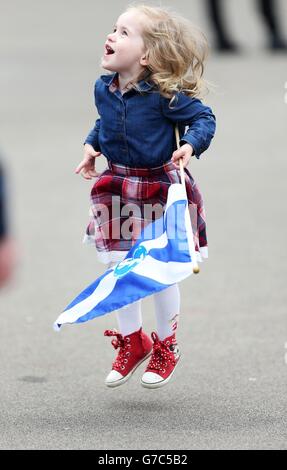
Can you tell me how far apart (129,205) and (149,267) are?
0.39 metres

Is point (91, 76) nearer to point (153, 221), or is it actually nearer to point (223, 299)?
point (223, 299)

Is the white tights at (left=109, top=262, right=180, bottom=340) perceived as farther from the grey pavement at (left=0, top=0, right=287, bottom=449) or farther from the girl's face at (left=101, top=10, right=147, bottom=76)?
the girl's face at (left=101, top=10, right=147, bottom=76)

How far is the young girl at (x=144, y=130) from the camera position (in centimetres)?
455

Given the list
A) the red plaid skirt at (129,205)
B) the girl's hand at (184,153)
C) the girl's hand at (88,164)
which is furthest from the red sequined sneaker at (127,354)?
the girl's hand at (184,153)

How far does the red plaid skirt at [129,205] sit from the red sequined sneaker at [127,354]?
0.33m

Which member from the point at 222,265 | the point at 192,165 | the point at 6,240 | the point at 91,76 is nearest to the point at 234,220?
the point at 222,265

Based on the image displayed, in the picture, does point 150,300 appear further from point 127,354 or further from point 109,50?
point 109,50

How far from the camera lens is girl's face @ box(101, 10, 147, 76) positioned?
15.0 feet

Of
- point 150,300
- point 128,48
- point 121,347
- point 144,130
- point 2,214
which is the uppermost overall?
point 150,300

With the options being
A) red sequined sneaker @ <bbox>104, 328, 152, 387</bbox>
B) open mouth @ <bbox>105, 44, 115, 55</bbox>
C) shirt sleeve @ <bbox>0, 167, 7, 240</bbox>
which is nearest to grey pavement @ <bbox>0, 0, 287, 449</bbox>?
red sequined sneaker @ <bbox>104, 328, 152, 387</bbox>

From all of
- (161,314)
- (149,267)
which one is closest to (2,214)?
(149,267)

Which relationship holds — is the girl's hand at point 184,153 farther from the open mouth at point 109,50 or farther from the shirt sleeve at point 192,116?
the open mouth at point 109,50

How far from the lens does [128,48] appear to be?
4586 mm

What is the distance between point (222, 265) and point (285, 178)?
102 inches
